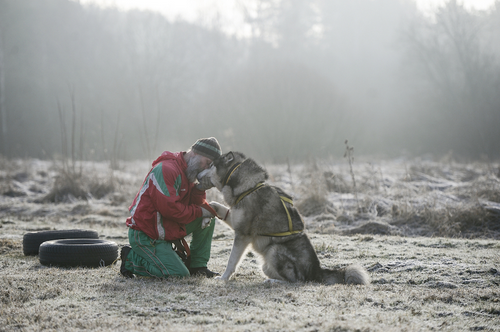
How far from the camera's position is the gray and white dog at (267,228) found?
453 cm

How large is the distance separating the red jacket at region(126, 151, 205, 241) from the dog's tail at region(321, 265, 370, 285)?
1652 mm

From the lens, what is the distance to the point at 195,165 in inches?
193

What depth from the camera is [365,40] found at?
149ft

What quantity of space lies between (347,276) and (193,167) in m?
2.24

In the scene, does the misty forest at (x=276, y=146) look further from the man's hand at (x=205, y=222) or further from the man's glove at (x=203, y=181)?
the man's glove at (x=203, y=181)

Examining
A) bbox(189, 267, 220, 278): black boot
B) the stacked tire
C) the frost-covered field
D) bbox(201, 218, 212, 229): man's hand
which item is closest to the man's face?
bbox(201, 218, 212, 229): man's hand

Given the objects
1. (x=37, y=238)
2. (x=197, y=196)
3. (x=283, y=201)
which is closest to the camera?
(x=283, y=201)

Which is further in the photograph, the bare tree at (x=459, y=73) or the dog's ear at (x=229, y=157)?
the bare tree at (x=459, y=73)

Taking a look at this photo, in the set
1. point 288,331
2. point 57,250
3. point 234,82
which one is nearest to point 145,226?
point 57,250

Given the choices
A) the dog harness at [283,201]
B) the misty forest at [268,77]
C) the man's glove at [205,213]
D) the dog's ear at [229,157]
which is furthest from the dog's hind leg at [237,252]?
the misty forest at [268,77]

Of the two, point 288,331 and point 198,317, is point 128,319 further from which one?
point 288,331

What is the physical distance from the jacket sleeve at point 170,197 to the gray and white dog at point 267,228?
17.1 inches

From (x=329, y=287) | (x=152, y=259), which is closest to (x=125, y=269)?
(x=152, y=259)

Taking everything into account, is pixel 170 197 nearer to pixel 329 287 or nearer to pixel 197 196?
pixel 197 196
